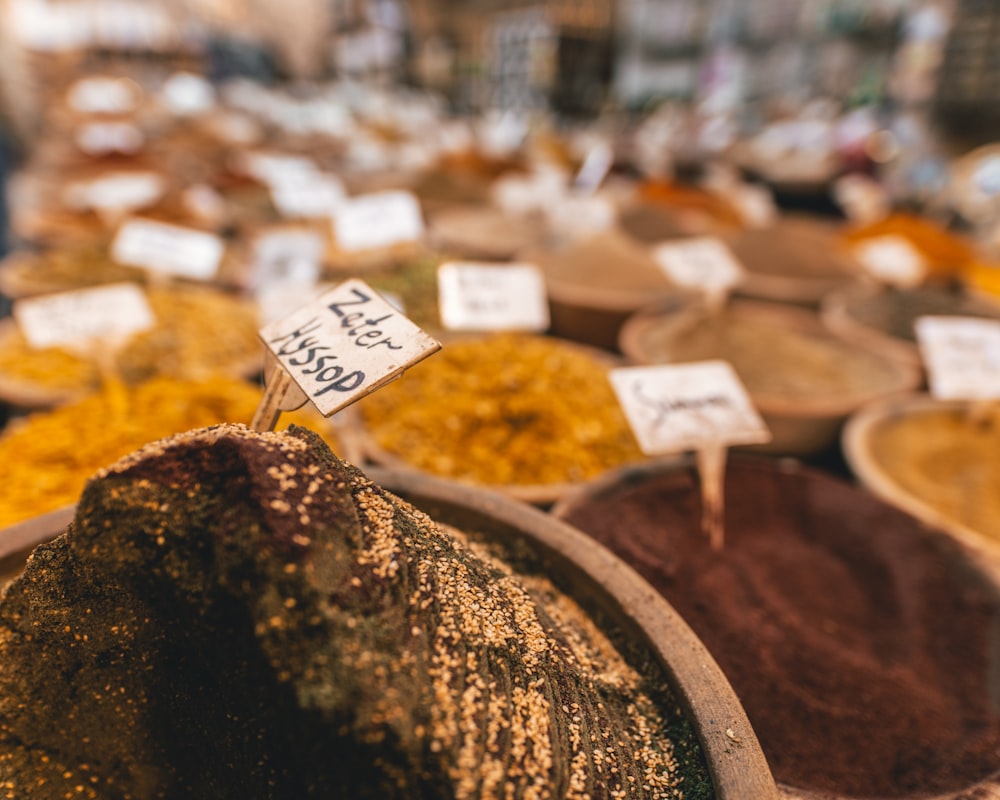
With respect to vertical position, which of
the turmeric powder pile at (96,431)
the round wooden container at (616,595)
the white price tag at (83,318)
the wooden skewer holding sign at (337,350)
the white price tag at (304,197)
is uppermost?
the wooden skewer holding sign at (337,350)

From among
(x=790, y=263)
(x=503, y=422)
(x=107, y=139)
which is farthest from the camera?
(x=107, y=139)

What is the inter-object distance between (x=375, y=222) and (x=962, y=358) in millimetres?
1582

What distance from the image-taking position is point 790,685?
0.79 meters

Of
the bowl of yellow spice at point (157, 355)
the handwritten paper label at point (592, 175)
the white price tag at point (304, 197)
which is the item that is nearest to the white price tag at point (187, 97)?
the white price tag at point (304, 197)

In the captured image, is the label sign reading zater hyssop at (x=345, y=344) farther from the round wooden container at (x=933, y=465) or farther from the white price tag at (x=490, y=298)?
the round wooden container at (x=933, y=465)

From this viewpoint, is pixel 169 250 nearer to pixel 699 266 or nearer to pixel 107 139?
pixel 699 266

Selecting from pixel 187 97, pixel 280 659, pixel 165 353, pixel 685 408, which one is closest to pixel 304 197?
pixel 165 353

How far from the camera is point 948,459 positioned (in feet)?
4.33

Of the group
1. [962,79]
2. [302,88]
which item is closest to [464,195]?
[962,79]

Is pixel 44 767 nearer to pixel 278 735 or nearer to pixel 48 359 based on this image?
pixel 278 735

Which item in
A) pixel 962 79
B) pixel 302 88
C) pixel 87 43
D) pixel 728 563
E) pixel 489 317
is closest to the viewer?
pixel 728 563

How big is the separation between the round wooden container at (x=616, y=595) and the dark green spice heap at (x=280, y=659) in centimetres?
4

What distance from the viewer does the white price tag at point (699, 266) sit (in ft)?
6.36

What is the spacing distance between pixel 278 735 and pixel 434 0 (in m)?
10.5
